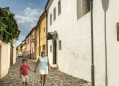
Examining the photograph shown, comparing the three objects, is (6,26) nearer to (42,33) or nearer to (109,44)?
(109,44)

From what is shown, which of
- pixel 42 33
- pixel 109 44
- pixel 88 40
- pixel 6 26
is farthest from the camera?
pixel 42 33

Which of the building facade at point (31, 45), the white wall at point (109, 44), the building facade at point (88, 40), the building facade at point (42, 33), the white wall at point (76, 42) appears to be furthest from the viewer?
the building facade at point (31, 45)

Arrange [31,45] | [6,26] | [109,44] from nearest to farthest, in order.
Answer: [109,44], [6,26], [31,45]

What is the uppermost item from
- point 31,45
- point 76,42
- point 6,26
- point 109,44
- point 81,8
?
point 81,8

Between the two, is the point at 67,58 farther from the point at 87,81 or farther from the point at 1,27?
the point at 1,27

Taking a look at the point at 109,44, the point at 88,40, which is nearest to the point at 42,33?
the point at 88,40

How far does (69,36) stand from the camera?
10.1m

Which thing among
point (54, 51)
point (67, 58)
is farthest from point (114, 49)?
point (54, 51)

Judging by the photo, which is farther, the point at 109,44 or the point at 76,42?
the point at 76,42

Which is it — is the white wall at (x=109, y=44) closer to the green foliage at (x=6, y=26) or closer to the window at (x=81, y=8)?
the window at (x=81, y=8)

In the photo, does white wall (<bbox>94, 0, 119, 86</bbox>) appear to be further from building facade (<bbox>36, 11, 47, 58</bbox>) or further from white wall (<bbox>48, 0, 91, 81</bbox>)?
building facade (<bbox>36, 11, 47, 58</bbox>)

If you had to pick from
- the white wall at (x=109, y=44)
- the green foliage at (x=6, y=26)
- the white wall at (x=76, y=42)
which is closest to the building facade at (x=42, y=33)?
the white wall at (x=76, y=42)

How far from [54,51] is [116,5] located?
1085 cm

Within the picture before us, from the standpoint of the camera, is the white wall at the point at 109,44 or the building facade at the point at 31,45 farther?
the building facade at the point at 31,45
